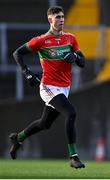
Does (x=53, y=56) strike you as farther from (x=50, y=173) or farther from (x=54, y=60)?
(x=50, y=173)

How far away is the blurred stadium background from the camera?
1703cm

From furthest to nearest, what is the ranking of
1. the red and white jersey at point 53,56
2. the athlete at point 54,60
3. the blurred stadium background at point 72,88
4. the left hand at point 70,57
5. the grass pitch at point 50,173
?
the blurred stadium background at point 72,88 < the red and white jersey at point 53,56 < the athlete at point 54,60 < the left hand at point 70,57 < the grass pitch at point 50,173

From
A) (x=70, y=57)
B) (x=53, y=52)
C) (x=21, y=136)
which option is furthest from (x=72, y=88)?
(x=70, y=57)

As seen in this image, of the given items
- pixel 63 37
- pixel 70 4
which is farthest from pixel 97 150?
pixel 70 4

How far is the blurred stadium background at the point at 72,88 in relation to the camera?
17031 millimetres

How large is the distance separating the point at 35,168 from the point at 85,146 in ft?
16.1

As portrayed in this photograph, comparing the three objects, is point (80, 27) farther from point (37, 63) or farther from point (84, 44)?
point (37, 63)

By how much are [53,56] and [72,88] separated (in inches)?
323

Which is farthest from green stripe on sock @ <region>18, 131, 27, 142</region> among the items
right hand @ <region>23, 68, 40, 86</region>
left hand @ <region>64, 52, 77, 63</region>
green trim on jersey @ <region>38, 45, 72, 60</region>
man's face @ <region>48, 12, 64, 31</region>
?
man's face @ <region>48, 12, 64, 31</region>

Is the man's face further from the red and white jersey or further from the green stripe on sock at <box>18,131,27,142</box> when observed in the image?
the green stripe on sock at <box>18,131,27,142</box>

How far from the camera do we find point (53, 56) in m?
11.0

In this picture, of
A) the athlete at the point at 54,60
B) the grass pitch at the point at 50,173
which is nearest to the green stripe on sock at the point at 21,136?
the grass pitch at the point at 50,173

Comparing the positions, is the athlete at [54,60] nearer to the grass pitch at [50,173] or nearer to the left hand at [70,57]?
the left hand at [70,57]

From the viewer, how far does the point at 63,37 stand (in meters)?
11.0
